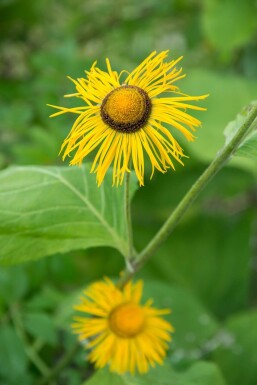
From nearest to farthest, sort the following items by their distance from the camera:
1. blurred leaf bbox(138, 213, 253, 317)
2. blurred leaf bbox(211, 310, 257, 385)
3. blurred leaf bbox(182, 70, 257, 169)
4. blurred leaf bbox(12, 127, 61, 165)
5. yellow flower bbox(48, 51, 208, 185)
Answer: yellow flower bbox(48, 51, 208, 185) < blurred leaf bbox(12, 127, 61, 165) < blurred leaf bbox(211, 310, 257, 385) < blurred leaf bbox(138, 213, 253, 317) < blurred leaf bbox(182, 70, 257, 169)

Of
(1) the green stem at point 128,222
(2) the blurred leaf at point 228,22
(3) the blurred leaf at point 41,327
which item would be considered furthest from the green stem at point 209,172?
(2) the blurred leaf at point 228,22

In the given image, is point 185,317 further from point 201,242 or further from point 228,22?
point 228,22

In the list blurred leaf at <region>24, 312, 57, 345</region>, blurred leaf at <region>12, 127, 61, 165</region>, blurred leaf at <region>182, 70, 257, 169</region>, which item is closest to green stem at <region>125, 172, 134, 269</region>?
blurred leaf at <region>24, 312, 57, 345</region>

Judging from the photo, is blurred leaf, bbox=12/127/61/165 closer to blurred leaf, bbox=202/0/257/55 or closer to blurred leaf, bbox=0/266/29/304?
blurred leaf, bbox=0/266/29/304

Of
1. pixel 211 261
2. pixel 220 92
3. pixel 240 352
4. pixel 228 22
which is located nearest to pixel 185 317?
pixel 240 352

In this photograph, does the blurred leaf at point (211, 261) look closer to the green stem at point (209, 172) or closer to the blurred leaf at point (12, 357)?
the blurred leaf at point (12, 357)
